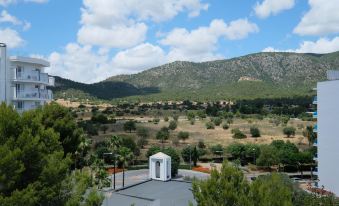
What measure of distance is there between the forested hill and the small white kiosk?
9990 cm

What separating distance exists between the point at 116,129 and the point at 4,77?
56.4 metres

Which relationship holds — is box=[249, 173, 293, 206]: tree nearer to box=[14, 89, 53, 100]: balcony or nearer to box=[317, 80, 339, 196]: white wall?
box=[317, 80, 339, 196]: white wall

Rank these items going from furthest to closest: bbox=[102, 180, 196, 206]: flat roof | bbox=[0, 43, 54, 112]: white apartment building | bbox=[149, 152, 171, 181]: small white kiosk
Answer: bbox=[149, 152, 171, 181]: small white kiosk < bbox=[0, 43, 54, 112]: white apartment building < bbox=[102, 180, 196, 206]: flat roof

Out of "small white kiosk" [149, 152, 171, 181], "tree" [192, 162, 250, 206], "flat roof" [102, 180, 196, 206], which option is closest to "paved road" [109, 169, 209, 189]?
"small white kiosk" [149, 152, 171, 181]

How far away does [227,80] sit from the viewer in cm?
16900

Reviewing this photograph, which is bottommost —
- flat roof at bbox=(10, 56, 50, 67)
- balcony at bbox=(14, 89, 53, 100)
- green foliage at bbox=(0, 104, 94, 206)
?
green foliage at bbox=(0, 104, 94, 206)

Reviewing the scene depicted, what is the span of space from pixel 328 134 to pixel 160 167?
68.3ft

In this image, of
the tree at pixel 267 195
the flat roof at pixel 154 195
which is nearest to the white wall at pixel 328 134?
the flat roof at pixel 154 195

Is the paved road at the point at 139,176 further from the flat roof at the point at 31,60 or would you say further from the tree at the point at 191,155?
the flat roof at the point at 31,60

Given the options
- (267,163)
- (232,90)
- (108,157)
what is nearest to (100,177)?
(108,157)

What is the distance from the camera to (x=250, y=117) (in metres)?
125

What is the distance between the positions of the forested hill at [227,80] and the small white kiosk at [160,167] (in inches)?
3933

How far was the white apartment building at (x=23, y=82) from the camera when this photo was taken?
145ft

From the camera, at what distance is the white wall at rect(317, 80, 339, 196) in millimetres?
44969
